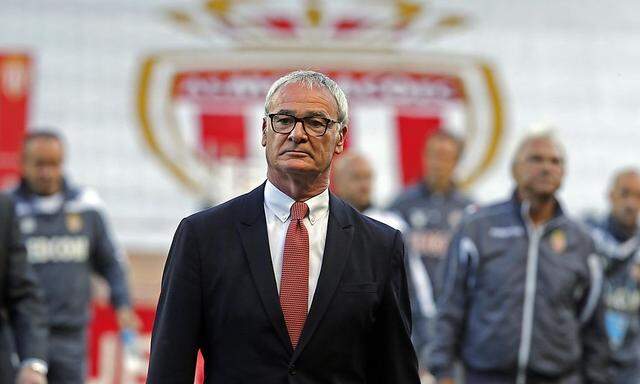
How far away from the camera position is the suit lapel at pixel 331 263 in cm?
419

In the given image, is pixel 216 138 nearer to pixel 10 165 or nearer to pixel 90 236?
pixel 10 165

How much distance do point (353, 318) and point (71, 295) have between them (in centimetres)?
509

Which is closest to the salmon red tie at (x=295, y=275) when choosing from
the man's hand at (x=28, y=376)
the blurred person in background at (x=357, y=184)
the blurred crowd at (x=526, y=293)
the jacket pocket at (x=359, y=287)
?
the jacket pocket at (x=359, y=287)

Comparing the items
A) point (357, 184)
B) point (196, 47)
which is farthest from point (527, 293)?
point (196, 47)

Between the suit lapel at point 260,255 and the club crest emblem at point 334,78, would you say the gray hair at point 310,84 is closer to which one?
the suit lapel at point 260,255

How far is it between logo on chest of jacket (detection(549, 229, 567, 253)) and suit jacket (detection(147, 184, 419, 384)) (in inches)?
113

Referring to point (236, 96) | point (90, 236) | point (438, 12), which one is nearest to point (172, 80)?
point (236, 96)

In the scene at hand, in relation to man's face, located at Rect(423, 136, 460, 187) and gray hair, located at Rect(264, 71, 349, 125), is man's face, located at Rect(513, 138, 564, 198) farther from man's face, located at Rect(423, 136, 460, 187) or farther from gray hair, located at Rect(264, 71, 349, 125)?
gray hair, located at Rect(264, 71, 349, 125)

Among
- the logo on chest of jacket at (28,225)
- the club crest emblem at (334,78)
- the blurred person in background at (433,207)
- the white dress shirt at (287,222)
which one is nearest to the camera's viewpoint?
the white dress shirt at (287,222)

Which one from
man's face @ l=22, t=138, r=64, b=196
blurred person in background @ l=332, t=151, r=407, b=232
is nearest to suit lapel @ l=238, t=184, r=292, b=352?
blurred person in background @ l=332, t=151, r=407, b=232

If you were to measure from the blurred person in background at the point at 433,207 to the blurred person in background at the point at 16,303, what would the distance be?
3.84 metres

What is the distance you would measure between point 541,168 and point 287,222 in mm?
3021

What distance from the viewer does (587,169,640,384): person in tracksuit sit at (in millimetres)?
9992

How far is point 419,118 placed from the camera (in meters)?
17.5
